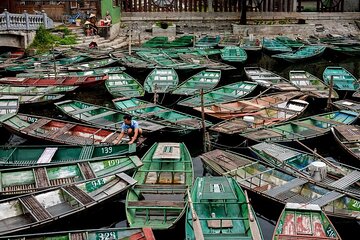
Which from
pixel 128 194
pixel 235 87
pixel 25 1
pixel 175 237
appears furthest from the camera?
pixel 25 1

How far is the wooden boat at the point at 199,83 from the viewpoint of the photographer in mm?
21016

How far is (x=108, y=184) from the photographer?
12.0 metres

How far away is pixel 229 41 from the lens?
114 ft

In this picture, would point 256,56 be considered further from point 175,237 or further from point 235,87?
point 175,237

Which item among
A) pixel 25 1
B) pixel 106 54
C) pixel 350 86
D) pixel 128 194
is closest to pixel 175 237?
pixel 128 194

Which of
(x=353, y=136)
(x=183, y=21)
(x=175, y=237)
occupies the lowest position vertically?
(x=175, y=237)

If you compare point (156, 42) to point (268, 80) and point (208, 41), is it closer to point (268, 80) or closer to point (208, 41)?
point (208, 41)

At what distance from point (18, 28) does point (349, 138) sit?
22.2m

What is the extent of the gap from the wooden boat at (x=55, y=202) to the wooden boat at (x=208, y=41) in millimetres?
23057

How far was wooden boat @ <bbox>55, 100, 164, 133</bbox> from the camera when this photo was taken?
1615 centimetres

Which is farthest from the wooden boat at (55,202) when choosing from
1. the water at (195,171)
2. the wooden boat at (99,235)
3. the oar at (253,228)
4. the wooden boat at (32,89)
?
the wooden boat at (32,89)

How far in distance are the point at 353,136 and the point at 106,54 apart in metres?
18.2

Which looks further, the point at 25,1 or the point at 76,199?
the point at 25,1

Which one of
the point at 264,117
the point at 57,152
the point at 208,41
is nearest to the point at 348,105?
the point at 264,117
